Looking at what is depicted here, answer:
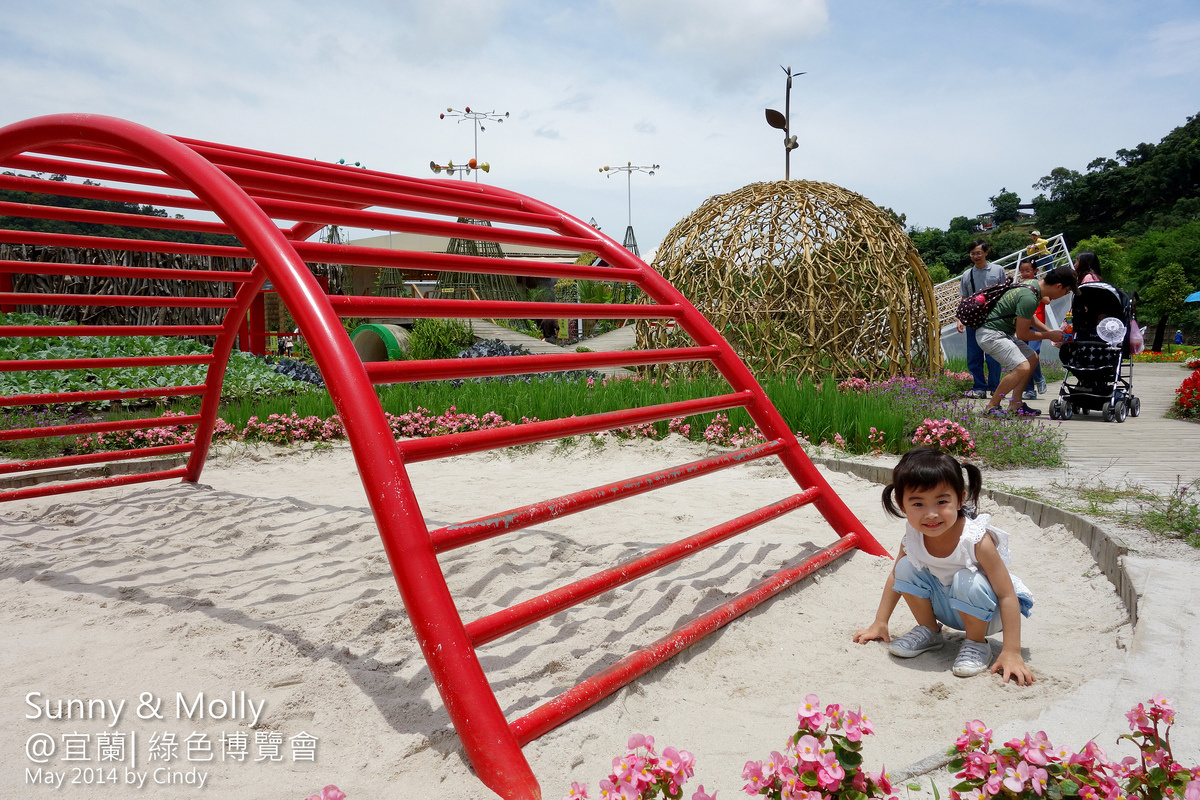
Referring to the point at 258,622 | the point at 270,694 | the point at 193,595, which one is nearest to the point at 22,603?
the point at 193,595

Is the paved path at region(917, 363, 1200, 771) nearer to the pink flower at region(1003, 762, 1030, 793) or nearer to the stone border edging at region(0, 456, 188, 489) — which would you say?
the pink flower at region(1003, 762, 1030, 793)

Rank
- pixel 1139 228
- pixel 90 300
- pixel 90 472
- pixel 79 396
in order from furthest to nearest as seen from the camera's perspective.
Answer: pixel 1139 228
pixel 90 472
pixel 79 396
pixel 90 300

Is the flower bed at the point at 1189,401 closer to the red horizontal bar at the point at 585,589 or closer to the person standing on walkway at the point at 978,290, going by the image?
the person standing on walkway at the point at 978,290

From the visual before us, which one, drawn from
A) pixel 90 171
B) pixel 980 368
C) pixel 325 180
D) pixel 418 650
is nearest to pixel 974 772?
pixel 418 650

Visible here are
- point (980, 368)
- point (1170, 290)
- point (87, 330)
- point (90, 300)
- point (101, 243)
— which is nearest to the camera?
point (101, 243)

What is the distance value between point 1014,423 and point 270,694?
489cm

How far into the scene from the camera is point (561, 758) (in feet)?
4.98

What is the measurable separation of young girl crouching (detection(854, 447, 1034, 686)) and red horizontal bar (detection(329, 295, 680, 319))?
113 centimetres

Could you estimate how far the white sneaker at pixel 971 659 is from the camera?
188cm

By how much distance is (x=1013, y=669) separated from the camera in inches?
71.9

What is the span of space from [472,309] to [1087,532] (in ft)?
8.52

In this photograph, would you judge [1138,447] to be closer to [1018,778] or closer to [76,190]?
[1018,778]

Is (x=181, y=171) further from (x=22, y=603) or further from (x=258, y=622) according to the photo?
(x=22, y=603)

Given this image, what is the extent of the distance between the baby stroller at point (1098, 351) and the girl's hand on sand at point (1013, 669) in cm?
537
